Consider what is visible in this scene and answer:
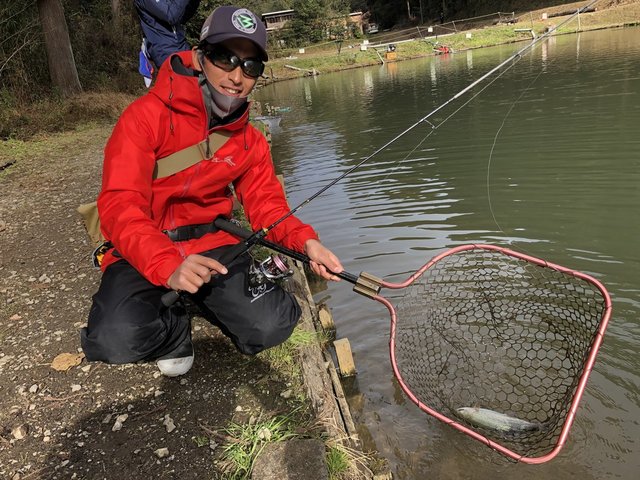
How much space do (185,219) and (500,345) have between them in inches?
126

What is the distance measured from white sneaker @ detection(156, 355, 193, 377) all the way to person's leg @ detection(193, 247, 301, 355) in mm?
409

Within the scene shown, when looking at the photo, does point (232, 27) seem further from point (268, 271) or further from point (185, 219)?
point (268, 271)

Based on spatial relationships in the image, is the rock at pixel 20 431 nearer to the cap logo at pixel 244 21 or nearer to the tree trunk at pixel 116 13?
the cap logo at pixel 244 21

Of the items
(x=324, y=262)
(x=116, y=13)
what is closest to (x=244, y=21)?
(x=324, y=262)

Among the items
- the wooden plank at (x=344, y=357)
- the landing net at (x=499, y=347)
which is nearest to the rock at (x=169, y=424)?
the landing net at (x=499, y=347)

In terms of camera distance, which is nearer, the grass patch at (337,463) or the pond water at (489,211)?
the grass patch at (337,463)

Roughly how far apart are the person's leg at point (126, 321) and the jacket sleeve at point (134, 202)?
1.09 feet

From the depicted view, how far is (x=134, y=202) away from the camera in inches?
112

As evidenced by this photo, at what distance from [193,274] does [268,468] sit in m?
1.07

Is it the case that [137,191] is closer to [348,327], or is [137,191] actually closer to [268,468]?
[268,468]

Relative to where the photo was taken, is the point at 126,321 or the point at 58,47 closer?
the point at 126,321

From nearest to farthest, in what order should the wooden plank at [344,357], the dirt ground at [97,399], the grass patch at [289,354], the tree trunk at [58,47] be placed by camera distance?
the dirt ground at [97,399] < the grass patch at [289,354] < the wooden plank at [344,357] < the tree trunk at [58,47]

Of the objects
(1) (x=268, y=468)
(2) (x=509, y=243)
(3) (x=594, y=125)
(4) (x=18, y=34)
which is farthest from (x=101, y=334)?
(4) (x=18, y=34)

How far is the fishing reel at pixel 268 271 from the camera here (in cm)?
312
